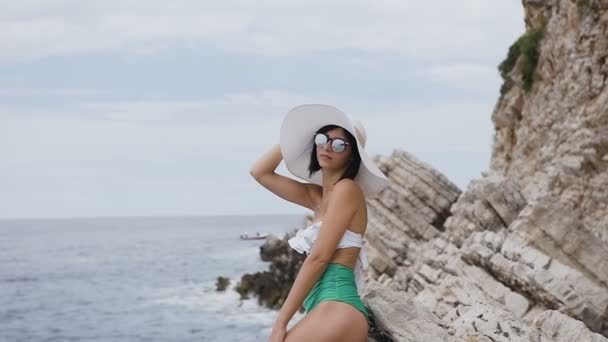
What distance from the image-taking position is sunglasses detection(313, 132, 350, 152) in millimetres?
6102

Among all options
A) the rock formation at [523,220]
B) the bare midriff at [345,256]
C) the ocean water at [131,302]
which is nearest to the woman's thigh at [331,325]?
the bare midriff at [345,256]

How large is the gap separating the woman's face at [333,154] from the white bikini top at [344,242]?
44 centimetres

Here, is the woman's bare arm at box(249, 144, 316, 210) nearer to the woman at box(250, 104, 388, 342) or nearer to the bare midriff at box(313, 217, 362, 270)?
the woman at box(250, 104, 388, 342)

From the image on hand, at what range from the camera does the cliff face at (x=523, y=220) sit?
23.5 ft

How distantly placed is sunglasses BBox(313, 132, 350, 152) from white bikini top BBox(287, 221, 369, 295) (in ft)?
1.80

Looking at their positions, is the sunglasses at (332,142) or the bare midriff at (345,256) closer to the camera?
the bare midriff at (345,256)

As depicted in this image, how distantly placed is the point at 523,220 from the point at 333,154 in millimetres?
6396

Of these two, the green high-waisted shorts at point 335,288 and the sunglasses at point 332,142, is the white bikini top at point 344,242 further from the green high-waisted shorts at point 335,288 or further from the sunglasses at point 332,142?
the sunglasses at point 332,142

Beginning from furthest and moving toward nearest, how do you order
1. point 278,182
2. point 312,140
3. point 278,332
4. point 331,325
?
point 278,182
point 312,140
point 278,332
point 331,325

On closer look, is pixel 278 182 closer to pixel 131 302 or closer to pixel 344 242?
pixel 344 242

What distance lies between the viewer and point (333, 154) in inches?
243

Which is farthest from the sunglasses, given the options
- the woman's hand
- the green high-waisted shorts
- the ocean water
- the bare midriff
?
the ocean water

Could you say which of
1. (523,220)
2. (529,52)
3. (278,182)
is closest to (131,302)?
(529,52)

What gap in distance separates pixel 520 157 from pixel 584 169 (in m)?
10.3
